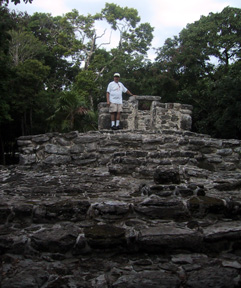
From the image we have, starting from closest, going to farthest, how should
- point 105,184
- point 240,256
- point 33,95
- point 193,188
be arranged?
point 240,256, point 193,188, point 105,184, point 33,95

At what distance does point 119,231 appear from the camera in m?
2.17

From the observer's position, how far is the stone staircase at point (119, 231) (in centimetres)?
177

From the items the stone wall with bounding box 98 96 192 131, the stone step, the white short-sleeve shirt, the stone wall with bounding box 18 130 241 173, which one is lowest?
the stone step

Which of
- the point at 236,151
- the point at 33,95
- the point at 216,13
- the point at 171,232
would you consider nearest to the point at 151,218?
the point at 171,232

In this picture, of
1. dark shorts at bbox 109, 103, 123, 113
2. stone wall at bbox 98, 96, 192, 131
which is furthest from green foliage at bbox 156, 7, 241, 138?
dark shorts at bbox 109, 103, 123, 113

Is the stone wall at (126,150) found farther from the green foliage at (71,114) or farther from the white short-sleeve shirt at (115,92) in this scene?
the green foliage at (71,114)

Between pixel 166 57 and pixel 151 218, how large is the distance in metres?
16.8

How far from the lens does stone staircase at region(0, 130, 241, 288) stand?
5.81ft

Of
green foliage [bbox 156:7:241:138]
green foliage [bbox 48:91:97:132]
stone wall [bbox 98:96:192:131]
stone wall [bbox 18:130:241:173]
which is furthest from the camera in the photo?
green foliage [bbox 156:7:241:138]

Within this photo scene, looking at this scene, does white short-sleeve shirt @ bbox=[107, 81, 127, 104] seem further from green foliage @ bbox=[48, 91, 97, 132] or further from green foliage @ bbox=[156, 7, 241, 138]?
green foliage @ bbox=[156, 7, 241, 138]

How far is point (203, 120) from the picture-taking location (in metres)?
13.9

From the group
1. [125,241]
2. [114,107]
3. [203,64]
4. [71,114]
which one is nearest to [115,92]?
[114,107]

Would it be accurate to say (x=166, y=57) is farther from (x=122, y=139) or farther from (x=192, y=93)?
(x=122, y=139)

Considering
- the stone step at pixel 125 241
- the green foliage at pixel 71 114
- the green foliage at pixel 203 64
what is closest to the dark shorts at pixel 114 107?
the green foliage at pixel 71 114
